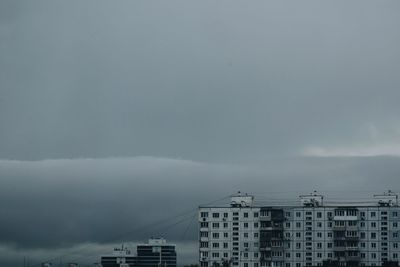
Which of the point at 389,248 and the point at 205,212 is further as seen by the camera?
the point at 205,212

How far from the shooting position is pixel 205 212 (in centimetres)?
13838

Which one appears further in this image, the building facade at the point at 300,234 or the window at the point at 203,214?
the window at the point at 203,214

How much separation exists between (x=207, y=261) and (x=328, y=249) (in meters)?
19.0

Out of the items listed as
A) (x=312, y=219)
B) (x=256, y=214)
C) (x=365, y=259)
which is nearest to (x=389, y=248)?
(x=365, y=259)

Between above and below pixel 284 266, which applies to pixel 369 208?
above

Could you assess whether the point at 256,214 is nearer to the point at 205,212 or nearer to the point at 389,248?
the point at 205,212

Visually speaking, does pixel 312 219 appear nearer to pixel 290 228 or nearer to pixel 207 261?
pixel 290 228

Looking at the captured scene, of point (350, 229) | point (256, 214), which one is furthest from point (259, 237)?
point (350, 229)

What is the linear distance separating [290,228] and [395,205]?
16.4 m

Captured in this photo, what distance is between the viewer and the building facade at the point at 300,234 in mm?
130250

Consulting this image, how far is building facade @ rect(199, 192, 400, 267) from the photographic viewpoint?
13025cm

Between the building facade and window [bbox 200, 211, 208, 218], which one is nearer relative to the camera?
the building facade

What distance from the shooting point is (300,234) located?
133m

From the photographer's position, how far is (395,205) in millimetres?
132250
